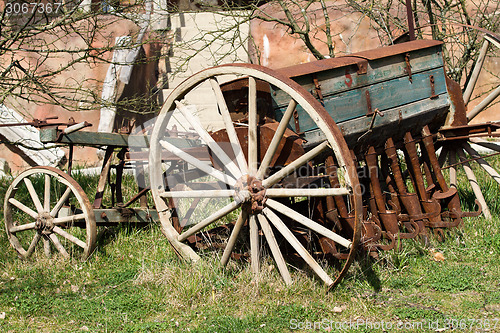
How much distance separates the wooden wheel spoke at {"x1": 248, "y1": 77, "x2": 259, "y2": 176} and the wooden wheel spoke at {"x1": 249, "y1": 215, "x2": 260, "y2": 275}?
0.36m

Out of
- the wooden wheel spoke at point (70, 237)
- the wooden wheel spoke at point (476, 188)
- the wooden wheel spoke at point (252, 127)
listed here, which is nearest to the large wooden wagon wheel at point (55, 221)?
the wooden wheel spoke at point (70, 237)

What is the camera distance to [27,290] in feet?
13.6

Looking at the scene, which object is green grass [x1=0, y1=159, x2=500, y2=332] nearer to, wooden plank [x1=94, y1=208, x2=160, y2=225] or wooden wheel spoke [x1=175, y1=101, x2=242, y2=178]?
wooden plank [x1=94, y1=208, x2=160, y2=225]

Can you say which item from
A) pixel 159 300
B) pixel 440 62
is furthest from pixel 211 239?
pixel 440 62

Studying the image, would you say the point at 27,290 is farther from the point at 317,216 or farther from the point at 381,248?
the point at 381,248

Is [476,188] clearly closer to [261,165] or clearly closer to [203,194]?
[261,165]

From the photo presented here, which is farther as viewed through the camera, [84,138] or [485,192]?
[485,192]

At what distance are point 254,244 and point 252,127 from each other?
0.86 metres

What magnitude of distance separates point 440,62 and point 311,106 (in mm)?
2060

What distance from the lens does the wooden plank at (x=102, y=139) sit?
444 cm

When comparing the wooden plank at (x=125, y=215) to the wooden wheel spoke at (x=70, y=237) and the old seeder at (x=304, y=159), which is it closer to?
the old seeder at (x=304, y=159)

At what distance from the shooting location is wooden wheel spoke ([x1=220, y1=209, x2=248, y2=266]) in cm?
364

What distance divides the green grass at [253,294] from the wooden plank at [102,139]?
40.2 inches

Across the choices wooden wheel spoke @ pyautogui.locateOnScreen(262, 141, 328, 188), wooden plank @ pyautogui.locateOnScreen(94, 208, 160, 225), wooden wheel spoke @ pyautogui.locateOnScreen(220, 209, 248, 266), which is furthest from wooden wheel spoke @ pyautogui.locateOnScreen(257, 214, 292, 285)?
wooden plank @ pyautogui.locateOnScreen(94, 208, 160, 225)
